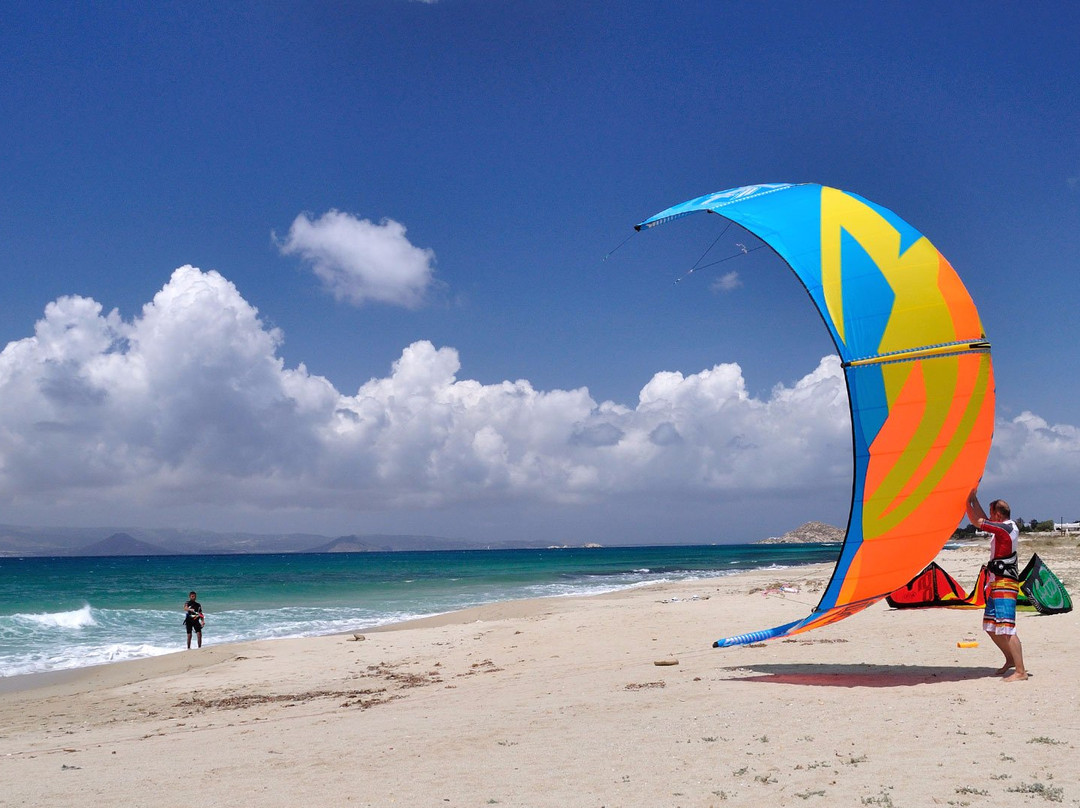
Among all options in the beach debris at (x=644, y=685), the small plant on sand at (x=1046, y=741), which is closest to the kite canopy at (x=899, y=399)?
the beach debris at (x=644, y=685)

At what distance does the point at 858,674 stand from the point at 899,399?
2.71m

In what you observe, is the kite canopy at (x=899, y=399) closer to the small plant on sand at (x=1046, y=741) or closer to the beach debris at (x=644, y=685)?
the beach debris at (x=644, y=685)

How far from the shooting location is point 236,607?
26.9 meters

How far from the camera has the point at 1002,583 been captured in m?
6.55

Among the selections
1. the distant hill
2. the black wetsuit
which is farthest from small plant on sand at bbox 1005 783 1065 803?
the distant hill

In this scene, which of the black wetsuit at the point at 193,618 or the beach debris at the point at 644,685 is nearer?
the beach debris at the point at 644,685

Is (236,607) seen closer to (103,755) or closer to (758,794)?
Answer: (103,755)

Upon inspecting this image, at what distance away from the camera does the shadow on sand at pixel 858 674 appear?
6.81 m

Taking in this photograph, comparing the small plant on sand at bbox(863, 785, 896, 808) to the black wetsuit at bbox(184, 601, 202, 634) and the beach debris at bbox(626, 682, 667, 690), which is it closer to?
the beach debris at bbox(626, 682, 667, 690)

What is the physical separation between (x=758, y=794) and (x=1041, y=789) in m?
1.38

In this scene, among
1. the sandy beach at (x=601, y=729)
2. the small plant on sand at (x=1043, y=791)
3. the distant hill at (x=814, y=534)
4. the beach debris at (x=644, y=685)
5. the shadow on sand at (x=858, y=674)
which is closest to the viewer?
the small plant on sand at (x=1043, y=791)

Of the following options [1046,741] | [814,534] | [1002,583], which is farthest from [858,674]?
[814,534]

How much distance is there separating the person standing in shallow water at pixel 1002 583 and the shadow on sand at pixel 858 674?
369 mm

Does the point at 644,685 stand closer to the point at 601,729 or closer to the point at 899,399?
the point at 601,729
